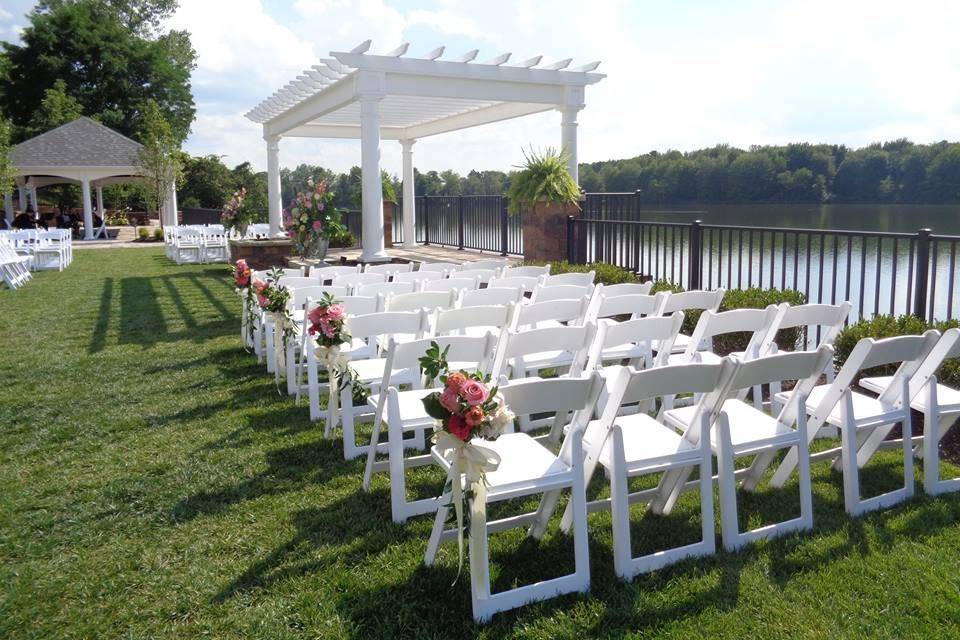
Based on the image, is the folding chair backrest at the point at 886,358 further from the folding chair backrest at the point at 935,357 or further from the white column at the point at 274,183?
the white column at the point at 274,183

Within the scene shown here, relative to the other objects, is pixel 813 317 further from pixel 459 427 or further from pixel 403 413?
pixel 459 427

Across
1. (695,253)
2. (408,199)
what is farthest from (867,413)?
(408,199)

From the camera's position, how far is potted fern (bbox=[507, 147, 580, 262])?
1026cm

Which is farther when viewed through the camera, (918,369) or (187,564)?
(918,369)

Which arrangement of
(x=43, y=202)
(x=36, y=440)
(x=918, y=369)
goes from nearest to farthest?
(x=918, y=369), (x=36, y=440), (x=43, y=202)

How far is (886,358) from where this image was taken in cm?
338

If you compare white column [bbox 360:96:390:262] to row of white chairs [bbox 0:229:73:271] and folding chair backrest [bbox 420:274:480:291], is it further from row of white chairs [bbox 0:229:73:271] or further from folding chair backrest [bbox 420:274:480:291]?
row of white chairs [bbox 0:229:73:271]

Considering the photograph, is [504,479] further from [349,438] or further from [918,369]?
[918,369]

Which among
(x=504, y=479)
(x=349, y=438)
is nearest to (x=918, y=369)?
(x=504, y=479)

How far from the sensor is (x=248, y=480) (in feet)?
13.3

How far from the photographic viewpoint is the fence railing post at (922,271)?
5590mm

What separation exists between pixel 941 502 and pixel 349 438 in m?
3.00

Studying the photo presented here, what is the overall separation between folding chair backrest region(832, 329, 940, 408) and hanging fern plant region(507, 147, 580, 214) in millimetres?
6992

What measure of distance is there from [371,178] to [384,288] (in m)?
5.26
